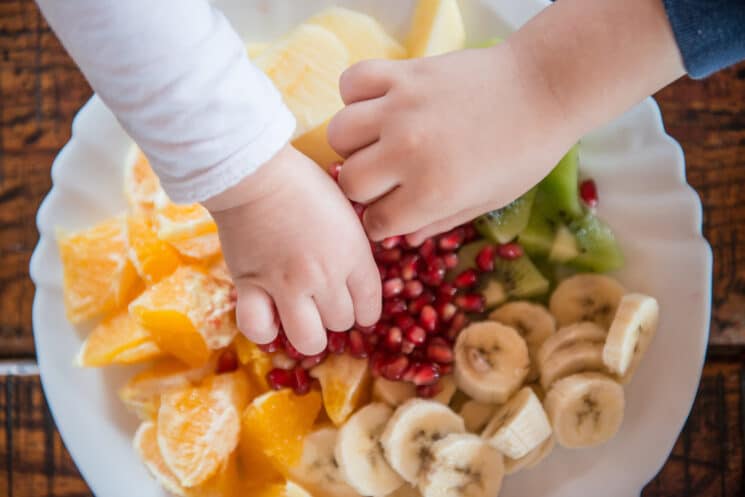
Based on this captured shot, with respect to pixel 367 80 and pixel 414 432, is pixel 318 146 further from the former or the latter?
pixel 414 432

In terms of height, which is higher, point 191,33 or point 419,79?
point 191,33

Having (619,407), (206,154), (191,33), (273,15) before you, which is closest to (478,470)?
(619,407)

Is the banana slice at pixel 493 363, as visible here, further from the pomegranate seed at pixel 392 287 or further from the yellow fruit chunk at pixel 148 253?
the yellow fruit chunk at pixel 148 253

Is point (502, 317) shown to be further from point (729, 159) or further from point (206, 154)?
point (206, 154)

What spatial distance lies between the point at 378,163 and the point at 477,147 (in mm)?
121

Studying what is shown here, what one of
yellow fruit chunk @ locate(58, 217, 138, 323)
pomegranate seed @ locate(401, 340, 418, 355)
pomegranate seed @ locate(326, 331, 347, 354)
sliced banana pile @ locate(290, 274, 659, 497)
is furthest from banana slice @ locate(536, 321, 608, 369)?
yellow fruit chunk @ locate(58, 217, 138, 323)

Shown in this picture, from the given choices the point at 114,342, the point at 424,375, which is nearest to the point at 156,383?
the point at 114,342

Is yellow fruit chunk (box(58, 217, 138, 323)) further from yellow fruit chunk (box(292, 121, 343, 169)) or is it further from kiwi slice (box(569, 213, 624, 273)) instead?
kiwi slice (box(569, 213, 624, 273))

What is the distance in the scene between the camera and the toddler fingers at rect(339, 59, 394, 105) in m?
0.97

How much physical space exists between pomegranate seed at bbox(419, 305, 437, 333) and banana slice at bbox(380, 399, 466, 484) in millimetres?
124

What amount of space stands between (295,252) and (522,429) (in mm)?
437

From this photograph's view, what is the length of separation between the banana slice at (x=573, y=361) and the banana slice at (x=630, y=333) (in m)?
0.03

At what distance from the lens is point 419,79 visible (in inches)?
37.2

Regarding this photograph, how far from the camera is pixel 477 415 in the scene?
48.3 inches
